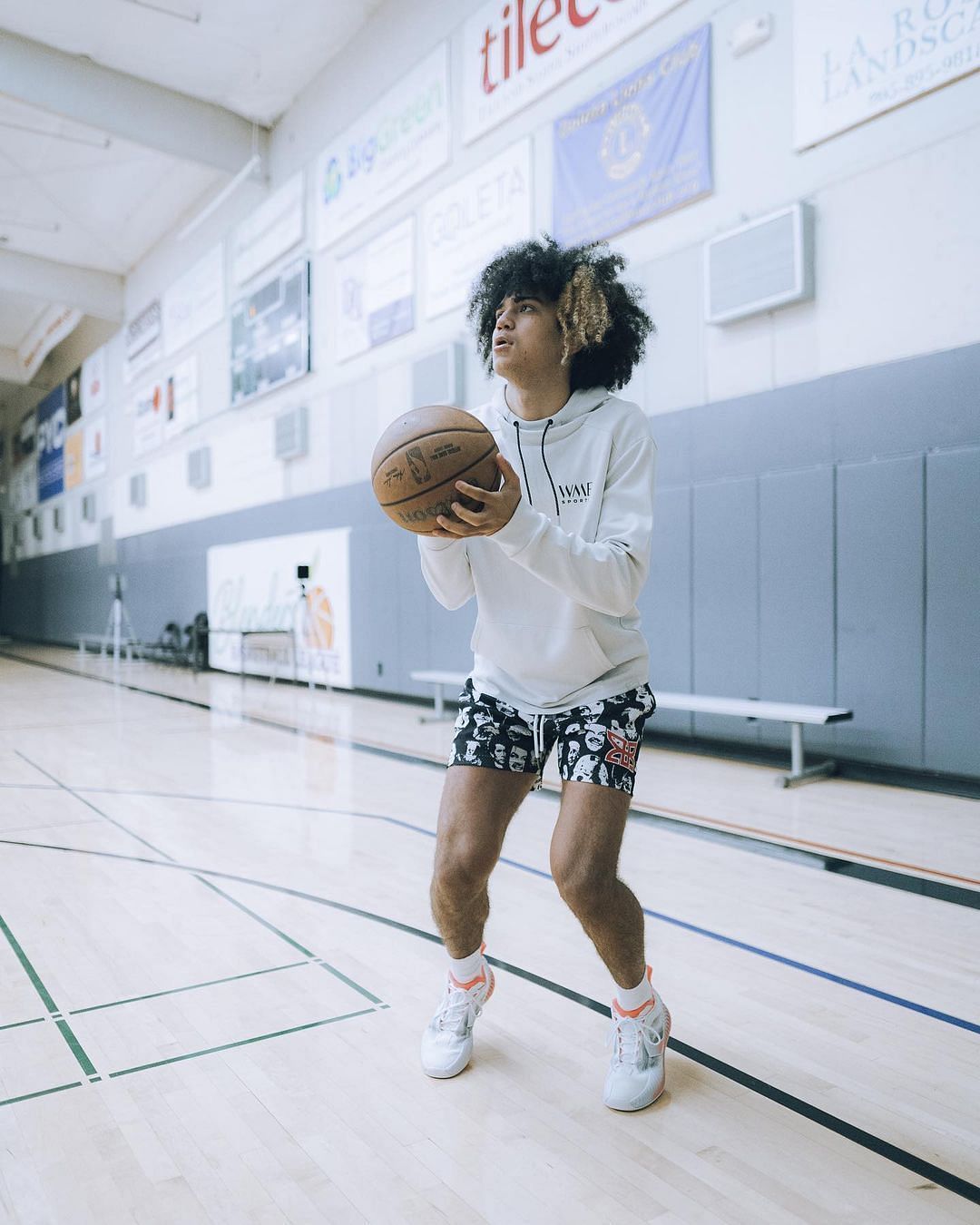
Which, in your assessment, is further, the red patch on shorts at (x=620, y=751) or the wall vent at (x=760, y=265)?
the wall vent at (x=760, y=265)

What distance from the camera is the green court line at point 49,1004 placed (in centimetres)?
196

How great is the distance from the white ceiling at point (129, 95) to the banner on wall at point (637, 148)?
3.54 meters

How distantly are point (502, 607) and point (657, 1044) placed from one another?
896 mm

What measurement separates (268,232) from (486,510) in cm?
1020

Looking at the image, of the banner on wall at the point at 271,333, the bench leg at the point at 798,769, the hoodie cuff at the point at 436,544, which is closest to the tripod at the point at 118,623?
the banner on wall at the point at 271,333

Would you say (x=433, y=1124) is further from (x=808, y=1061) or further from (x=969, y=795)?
(x=969, y=795)

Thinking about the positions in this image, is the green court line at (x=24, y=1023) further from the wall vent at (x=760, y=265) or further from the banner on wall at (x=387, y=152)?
the banner on wall at (x=387, y=152)

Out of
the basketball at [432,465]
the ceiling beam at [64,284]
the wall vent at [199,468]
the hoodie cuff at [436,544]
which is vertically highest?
the ceiling beam at [64,284]

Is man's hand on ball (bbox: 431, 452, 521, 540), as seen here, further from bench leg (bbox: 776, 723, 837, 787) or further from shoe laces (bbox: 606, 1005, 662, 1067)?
bench leg (bbox: 776, 723, 837, 787)

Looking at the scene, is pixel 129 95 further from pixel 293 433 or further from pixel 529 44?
pixel 529 44

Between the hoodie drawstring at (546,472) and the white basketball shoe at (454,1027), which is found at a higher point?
the hoodie drawstring at (546,472)

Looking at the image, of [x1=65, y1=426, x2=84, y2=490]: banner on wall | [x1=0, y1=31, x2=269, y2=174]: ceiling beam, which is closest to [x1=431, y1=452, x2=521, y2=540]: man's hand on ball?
[x1=0, y1=31, x2=269, y2=174]: ceiling beam

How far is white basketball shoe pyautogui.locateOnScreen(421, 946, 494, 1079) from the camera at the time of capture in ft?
6.22

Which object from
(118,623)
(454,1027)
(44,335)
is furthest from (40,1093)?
(44,335)
